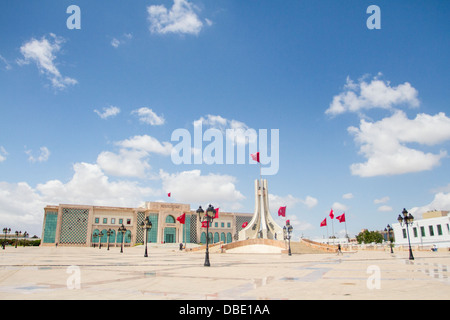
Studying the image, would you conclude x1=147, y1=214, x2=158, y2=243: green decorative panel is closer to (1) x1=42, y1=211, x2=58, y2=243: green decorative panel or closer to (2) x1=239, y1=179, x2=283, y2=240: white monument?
(1) x1=42, y1=211, x2=58, y2=243: green decorative panel

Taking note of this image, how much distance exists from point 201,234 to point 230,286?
73424 mm

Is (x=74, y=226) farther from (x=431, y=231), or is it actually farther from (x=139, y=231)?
(x=431, y=231)

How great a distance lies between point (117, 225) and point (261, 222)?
34.1 metres

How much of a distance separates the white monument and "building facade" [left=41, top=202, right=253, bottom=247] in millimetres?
15579

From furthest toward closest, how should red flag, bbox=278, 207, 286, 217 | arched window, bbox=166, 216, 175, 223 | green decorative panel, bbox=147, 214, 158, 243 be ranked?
arched window, bbox=166, 216, 175, 223 → green decorative panel, bbox=147, 214, 158, 243 → red flag, bbox=278, 207, 286, 217

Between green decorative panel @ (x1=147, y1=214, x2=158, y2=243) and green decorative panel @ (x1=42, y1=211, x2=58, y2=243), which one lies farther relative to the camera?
green decorative panel @ (x1=147, y1=214, x2=158, y2=243)

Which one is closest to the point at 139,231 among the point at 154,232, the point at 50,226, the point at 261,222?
the point at 154,232

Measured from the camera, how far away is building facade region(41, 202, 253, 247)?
66.4 m

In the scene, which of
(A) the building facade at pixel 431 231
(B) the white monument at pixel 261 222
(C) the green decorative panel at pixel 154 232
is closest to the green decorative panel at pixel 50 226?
(C) the green decorative panel at pixel 154 232


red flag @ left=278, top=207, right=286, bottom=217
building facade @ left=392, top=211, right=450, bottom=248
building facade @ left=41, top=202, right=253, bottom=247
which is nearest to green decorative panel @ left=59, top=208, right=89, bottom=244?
building facade @ left=41, top=202, right=253, bottom=247

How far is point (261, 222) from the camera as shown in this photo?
198ft
